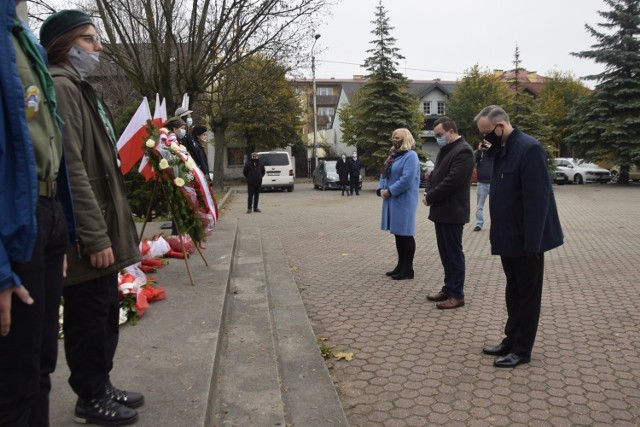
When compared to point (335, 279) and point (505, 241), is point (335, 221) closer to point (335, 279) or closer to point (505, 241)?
point (335, 279)

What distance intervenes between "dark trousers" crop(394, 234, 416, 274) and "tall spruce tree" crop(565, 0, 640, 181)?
2500cm

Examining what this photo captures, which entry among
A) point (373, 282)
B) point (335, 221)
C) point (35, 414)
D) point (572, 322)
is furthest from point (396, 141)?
point (335, 221)

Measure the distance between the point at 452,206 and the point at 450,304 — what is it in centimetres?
102

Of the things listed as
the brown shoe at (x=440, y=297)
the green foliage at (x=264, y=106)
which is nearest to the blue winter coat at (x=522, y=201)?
the brown shoe at (x=440, y=297)

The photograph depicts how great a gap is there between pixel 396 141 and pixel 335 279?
199 cm

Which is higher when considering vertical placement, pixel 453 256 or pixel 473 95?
pixel 473 95

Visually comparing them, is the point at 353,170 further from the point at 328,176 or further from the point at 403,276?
the point at 403,276

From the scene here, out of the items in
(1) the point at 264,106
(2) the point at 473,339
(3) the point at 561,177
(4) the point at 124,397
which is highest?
(1) the point at 264,106

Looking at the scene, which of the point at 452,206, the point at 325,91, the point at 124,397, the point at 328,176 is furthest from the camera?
the point at 325,91

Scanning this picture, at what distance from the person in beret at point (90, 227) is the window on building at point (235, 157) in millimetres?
41703

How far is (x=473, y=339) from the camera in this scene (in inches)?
184

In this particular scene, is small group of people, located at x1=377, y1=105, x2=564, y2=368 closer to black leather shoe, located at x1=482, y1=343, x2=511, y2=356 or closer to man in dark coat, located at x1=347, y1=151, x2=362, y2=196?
black leather shoe, located at x1=482, y1=343, x2=511, y2=356

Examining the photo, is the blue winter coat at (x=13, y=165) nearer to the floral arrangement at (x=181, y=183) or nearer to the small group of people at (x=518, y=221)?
the small group of people at (x=518, y=221)

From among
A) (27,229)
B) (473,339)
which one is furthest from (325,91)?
(27,229)
